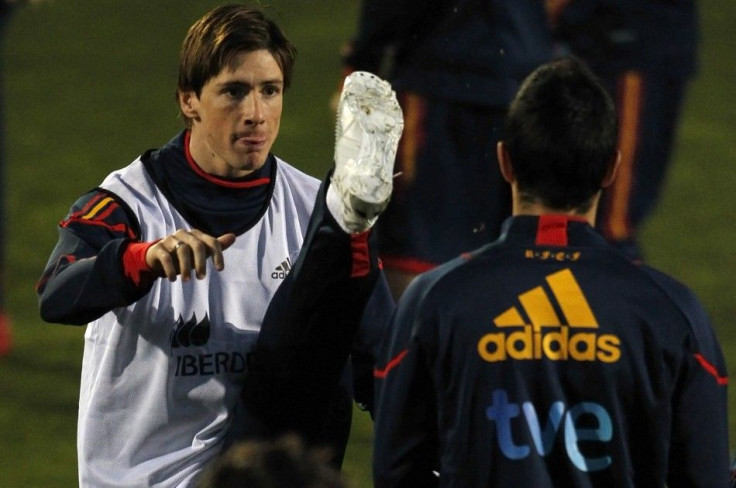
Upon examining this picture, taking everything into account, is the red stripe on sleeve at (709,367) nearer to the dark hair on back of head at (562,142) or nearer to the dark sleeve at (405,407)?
the dark hair on back of head at (562,142)

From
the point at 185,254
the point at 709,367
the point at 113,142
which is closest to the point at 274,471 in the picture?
the point at 185,254

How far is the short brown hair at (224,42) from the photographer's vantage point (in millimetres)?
3680

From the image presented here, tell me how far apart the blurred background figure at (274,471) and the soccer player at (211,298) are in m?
1.04

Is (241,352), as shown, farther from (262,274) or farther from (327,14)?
(327,14)

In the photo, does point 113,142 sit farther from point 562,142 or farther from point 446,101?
point 562,142

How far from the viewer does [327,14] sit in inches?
483

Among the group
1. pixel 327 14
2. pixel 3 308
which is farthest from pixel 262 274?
pixel 327 14

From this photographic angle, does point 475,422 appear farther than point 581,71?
No

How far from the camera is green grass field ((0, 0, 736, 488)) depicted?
6.98 meters

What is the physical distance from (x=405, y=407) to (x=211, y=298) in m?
0.70

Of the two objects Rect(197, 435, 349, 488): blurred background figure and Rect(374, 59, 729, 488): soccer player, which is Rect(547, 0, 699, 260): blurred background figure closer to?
Rect(374, 59, 729, 488): soccer player

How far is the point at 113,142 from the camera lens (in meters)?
10.2

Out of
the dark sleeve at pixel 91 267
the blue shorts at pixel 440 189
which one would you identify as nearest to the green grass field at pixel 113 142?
the blue shorts at pixel 440 189

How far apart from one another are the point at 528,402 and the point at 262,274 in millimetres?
862
